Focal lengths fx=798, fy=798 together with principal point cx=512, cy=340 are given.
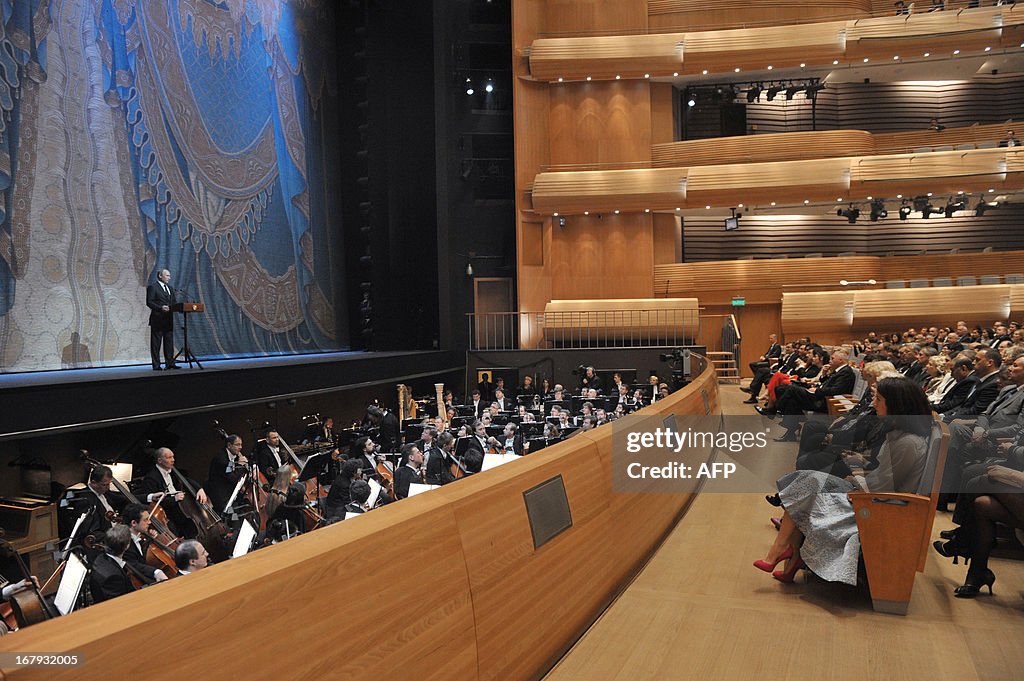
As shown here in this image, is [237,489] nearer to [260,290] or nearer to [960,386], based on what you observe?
[960,386]

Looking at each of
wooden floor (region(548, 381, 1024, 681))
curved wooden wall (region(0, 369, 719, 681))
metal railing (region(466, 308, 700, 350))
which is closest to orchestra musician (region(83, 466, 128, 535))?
wooden floor (region(548, 381, 1024, 681))

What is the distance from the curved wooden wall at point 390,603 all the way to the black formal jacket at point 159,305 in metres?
8.78

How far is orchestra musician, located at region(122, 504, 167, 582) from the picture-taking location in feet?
17.2

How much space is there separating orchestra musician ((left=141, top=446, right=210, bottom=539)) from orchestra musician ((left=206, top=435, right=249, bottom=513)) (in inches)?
18.0

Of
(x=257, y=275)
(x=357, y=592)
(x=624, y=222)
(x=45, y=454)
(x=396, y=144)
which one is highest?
(x=396, y=144)

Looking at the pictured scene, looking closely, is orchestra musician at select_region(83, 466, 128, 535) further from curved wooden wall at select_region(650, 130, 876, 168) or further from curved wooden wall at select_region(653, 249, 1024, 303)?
curved wooden wall at select_region(650, 130, 876, 168)

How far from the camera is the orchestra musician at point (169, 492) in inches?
301

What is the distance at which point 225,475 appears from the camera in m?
9.30

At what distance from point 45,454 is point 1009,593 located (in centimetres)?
954

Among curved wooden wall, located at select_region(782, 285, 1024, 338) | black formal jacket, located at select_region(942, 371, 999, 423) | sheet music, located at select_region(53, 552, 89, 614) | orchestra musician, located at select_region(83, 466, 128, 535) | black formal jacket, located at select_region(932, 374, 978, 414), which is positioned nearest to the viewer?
sheet music, located at select_region(53, 552, 89, 614)

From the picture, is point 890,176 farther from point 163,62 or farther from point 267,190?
point 163,62

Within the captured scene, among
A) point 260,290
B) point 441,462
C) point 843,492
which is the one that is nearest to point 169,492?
point 441,462

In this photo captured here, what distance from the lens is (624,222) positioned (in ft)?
79.5

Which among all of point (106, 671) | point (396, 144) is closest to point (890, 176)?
point (396, 144)
